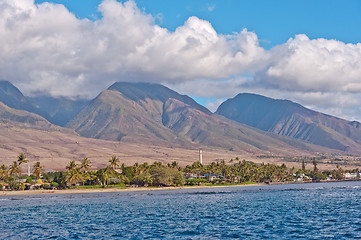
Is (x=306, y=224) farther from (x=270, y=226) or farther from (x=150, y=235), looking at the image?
(x=150, y=235)

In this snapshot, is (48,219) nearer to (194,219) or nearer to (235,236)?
(194,219)

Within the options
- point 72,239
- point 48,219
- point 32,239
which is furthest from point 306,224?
point 48,219

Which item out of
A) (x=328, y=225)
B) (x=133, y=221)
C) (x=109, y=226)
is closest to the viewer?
(x=328, y=225)

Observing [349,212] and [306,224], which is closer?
[306,224]

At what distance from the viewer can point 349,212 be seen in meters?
93.6

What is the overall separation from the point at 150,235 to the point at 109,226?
14.1 m

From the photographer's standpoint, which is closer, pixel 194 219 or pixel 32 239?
pixel 32 239

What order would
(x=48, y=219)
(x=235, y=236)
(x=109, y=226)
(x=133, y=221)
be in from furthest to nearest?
(x=48, y=219), (x=133, y=221), (x=109, y=226), (x=235, y=236)

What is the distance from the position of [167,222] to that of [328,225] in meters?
26.5

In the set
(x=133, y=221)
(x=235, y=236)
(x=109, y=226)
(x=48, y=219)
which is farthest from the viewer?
(x=48, y=219)

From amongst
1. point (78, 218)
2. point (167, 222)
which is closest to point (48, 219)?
point (78, 218)

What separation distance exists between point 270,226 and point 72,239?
96.7ft

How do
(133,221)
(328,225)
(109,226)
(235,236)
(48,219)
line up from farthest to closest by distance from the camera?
1. (48,219)
2. (133,221)
3. (109,226)
4. (328,225)
5. (235,236)

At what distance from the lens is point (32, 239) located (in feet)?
211
